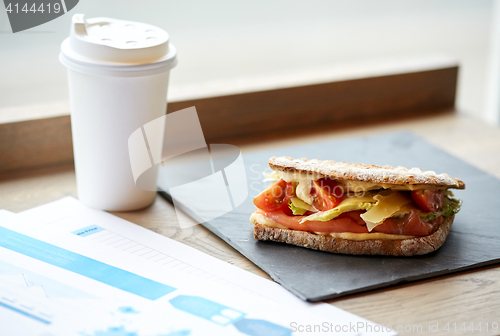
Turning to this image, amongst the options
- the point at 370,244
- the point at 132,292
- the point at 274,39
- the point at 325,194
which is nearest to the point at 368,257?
the point at 370,244

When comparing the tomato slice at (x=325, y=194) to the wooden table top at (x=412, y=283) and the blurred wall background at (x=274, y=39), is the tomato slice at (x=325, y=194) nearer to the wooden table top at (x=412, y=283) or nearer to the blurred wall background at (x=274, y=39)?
the wooden table top at (x=412, y=283)

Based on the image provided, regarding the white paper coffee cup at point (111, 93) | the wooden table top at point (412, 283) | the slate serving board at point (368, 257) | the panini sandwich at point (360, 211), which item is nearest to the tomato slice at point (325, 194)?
the panini sandwich at point (360, 211)

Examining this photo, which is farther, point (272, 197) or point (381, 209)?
point (272, 197)

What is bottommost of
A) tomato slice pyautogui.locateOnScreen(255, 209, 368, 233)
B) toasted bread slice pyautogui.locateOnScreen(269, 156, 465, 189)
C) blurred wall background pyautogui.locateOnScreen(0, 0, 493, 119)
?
blurred wall background pyautogui.locateOnScreen(0, 0, 493, 119)

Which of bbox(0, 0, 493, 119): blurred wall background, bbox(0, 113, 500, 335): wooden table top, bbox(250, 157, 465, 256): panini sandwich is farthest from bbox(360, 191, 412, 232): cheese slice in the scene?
bbox(0, 0, 493, 119): blurred wall background

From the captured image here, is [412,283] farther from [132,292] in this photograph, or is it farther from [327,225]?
[132,292]

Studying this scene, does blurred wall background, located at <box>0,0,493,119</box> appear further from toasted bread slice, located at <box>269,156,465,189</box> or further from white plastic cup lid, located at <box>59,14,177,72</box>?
toasted bread slice, located at <box>269,156,465,189</box>
